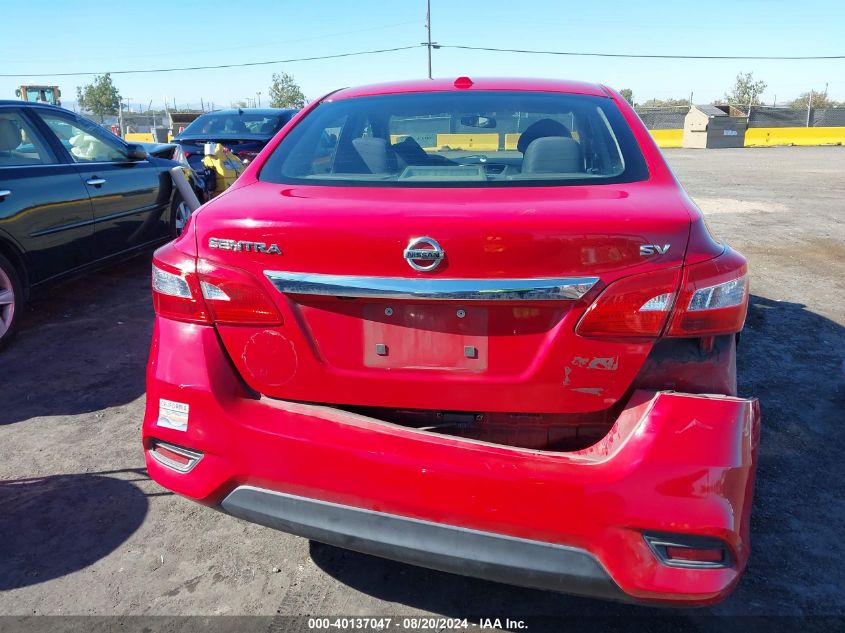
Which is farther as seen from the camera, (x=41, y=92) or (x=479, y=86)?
(x=41, y=92)

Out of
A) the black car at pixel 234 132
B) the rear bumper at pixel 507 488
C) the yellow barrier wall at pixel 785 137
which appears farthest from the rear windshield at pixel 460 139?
the yellow barrier wall at pixel 785 137

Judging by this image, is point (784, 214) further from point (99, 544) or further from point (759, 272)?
point (99, 544)

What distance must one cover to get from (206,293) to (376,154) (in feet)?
3.23

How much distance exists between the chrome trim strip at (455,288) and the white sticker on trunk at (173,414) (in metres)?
0.58

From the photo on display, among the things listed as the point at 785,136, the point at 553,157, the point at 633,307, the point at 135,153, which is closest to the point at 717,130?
the point at 785,136

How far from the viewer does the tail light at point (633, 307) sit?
1.78 meters

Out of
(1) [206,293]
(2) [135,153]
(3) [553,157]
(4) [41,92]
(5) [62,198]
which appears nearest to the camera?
(1) [206,293]

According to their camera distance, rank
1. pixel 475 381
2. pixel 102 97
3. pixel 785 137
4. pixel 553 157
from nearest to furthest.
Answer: pixel 475 381
pixel 553 157
pixel 785 137
pixel 102 97

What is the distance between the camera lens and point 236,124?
1023 centimetres

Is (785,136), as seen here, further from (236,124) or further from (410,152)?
(410,152)

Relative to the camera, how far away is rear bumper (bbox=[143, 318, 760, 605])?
1.72 m

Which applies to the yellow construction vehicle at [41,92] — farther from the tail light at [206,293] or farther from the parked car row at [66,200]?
the tail light at [206,293]

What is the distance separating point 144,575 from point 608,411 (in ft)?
5.73

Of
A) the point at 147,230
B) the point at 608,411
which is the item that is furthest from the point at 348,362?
the point at 147,230
